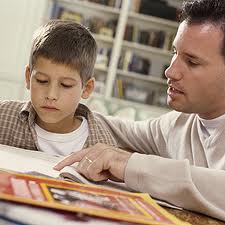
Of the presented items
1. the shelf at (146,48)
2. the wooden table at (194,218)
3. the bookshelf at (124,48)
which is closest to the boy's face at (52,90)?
the wooden table at (194,218)

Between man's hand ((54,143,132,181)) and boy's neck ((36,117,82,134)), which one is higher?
man's hand ((54,143,132,181))

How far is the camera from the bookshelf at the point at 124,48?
5.35m

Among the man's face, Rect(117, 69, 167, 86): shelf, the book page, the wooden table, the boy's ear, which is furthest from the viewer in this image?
Rect(117, 69, 167, 86): shelf

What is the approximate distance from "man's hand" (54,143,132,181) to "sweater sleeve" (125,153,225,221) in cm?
2

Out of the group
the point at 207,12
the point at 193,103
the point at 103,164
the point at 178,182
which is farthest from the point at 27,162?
the point at 207,12

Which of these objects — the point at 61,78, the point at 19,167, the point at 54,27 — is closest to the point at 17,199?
the point at 19,167

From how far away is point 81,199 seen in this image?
628mm

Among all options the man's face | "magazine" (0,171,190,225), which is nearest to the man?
the man's face

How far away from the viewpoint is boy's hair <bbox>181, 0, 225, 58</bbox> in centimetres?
156

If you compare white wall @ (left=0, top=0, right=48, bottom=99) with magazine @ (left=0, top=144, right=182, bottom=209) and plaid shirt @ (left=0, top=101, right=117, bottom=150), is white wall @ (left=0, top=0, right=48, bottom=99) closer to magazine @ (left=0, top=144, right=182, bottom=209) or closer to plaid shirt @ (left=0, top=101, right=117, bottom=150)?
plaid shirt @ (left=0, top=101, right=117, bottom=150)

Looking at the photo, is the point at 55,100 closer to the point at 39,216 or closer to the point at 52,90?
the point at 52,90

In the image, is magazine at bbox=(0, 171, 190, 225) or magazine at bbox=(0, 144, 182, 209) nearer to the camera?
magazine at bbox=(0, 171, 190, 225)

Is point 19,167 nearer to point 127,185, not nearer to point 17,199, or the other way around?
point 127,185

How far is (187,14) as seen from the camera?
1614 mm
